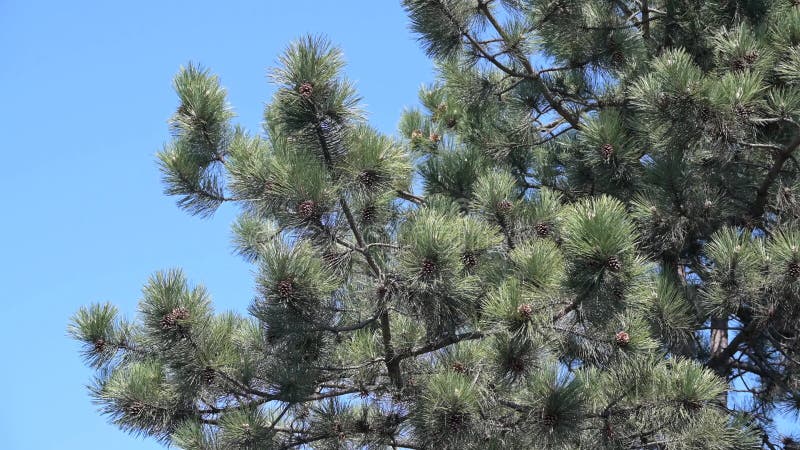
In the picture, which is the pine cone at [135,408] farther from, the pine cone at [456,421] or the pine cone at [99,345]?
the pine cone at [456,421]

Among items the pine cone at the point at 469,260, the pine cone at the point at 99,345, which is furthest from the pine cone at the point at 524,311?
the pine cone at the point at 99,345

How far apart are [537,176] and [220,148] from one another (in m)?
2.32

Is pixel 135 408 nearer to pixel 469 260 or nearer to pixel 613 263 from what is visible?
pixel 469 260

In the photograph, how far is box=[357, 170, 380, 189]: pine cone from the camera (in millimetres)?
3908

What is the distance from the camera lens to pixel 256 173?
3.88 m

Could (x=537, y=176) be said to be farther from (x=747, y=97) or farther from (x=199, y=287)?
(x=199, y=287)

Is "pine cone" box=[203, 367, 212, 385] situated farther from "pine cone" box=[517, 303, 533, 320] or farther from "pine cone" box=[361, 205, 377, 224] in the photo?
"pine cone" box=[517, 303, 533, 320]

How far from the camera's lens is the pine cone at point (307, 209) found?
3791 millimetres

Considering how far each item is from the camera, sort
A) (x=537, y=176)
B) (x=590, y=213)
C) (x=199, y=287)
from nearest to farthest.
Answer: (x=590, y=213), (x=199, y=287), (x=537, y=176)

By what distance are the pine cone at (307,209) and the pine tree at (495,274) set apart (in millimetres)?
13

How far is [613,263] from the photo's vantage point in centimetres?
358

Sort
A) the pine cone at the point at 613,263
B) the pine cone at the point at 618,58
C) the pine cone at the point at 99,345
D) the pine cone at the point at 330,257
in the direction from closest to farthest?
the pine cone at the point at 613,263 → the pine cone at the point at 330,257 → the pine cone at the point at 99,345 → the pine cone at the point at 618,58

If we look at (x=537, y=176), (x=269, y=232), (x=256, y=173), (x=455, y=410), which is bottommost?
(x=455, y=410)

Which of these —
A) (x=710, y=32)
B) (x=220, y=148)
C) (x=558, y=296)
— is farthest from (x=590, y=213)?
(x=710, y=32)
